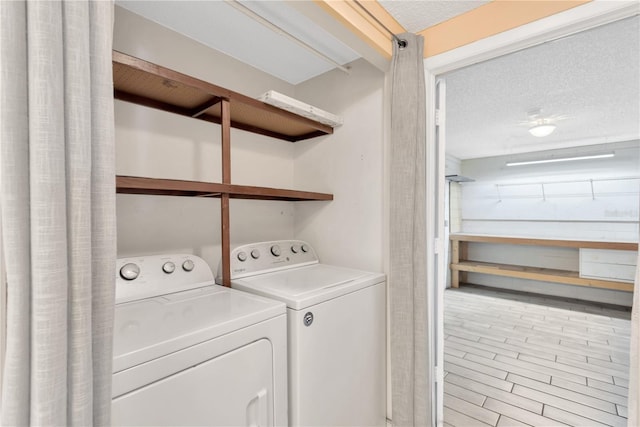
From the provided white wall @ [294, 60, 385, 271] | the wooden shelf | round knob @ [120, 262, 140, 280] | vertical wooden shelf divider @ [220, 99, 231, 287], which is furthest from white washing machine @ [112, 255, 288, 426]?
the wooden shelf

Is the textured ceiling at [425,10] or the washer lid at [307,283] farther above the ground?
the textured ceiling at [425,10]

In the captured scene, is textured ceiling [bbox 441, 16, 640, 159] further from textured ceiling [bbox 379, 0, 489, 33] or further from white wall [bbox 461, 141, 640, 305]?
white wall [bbox 461, 141, 640, 305]

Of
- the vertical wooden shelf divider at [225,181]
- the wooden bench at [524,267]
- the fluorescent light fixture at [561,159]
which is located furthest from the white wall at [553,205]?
the vertical wooden shelf divider at [225,181]

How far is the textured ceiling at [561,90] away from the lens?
1896 millimetres

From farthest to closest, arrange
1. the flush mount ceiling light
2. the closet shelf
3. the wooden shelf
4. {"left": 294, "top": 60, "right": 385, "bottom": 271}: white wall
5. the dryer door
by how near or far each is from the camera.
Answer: the wooden shelf < the flush mount ceiling light < {"left": 294, "top": 60, "right": 385, "bottom": 271}: white wall < the closet shelf < the dryer door

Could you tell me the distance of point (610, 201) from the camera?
405 cm

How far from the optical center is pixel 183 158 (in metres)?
1.72

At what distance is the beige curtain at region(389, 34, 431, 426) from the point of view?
157cm

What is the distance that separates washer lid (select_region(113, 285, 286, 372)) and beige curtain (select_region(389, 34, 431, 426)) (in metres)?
0.76

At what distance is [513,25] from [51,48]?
1750 mm

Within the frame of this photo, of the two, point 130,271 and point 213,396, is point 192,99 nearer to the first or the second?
point 130,271

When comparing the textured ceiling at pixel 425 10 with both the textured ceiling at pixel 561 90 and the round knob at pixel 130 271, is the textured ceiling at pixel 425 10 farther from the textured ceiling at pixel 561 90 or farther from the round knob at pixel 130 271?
the round knob at pixel 130 271

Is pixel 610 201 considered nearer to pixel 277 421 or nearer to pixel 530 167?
pixel 530 167

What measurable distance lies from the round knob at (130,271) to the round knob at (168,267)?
4.3 inches
